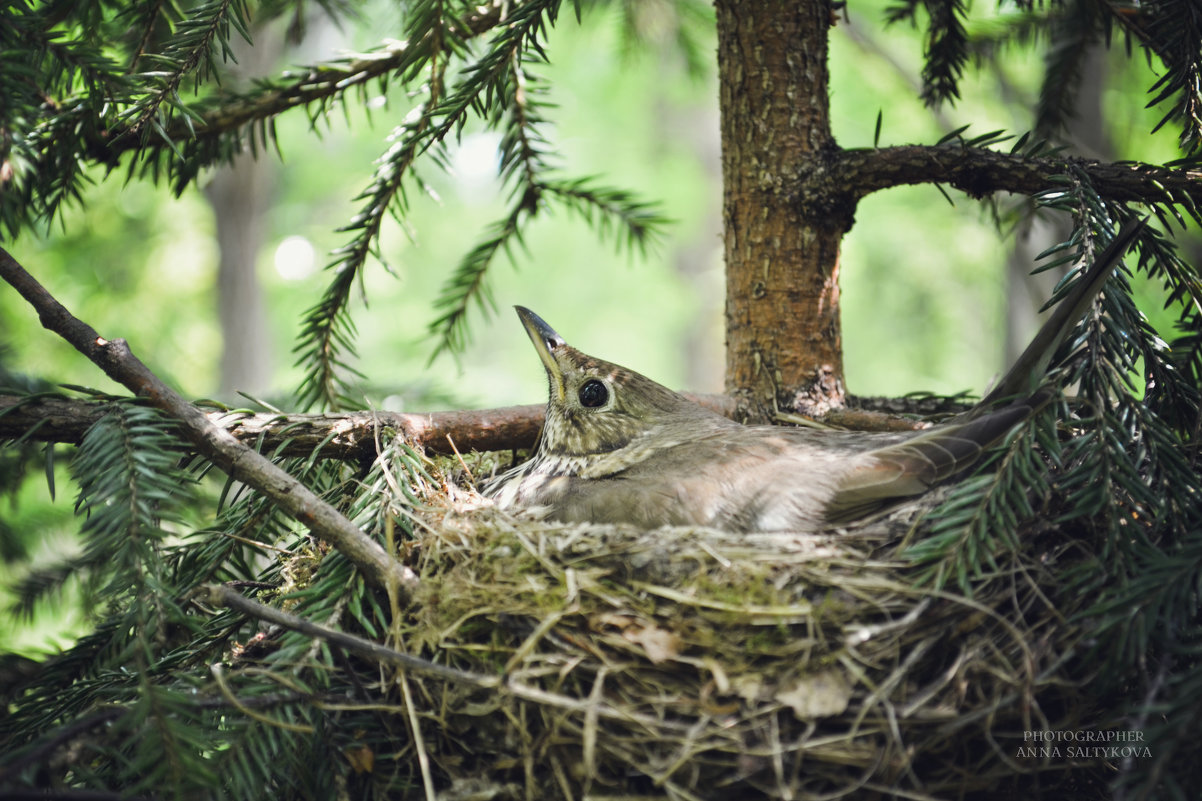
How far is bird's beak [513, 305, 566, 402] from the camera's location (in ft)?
10.1

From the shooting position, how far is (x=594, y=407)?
9.89 ft

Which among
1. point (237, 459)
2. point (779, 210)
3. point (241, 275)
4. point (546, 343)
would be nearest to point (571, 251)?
point (241, 275)

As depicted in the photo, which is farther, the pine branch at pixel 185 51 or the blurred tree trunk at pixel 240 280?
the blurred tree trunk at pixel 240 280

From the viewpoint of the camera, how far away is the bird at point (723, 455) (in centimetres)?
206

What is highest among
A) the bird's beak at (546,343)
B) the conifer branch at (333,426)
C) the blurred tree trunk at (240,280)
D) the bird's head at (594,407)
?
the blurred tree trunk at (240,280)

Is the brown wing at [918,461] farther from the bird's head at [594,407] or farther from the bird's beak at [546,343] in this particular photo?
the bird's beak at [546,343]

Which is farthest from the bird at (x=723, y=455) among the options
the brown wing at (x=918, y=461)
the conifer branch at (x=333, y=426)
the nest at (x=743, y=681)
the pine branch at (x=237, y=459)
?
the pine branch at (x=237, y=459)

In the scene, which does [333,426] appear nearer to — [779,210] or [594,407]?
[594,407]

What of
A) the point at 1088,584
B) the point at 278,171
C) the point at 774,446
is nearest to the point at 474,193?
the point at 278,171

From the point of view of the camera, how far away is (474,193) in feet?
46.0

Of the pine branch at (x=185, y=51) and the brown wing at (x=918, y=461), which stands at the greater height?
the pine branch at (x=185, y=51)

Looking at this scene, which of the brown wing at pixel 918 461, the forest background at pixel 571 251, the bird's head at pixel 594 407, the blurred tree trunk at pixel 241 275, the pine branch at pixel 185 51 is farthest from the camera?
the blurred tree trunk at pixel 241 275

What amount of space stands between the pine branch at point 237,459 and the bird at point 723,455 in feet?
2.57

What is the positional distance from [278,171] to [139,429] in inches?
344
